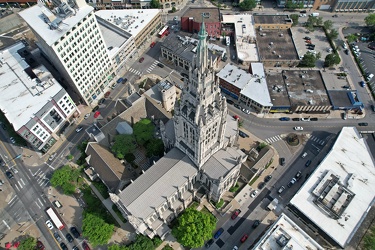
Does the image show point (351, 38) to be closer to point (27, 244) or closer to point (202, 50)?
point (202, 50)

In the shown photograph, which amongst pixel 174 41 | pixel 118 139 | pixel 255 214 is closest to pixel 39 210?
pixel 118 139

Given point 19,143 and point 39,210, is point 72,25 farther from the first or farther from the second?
point 39,210

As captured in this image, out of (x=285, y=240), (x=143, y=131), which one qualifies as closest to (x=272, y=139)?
(x=285, y=240)

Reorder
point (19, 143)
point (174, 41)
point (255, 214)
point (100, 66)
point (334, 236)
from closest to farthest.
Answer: point (334, 236) < point (255, 214) < point (19, 143) < point (100, 66) < point (174, 41)

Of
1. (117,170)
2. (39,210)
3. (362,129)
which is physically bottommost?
(39,210)

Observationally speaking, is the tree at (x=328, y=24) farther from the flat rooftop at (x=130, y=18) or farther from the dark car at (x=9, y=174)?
the dark car at (x=9, y=174)

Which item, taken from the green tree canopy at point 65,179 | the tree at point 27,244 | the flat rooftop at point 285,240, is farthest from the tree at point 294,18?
the tree at point 27,244

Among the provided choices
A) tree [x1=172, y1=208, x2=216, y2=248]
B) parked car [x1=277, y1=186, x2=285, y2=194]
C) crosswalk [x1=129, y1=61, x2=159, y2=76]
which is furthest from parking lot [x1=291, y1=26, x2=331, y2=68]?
tree [x1=172, y1=208, x2=216, y2=248]
